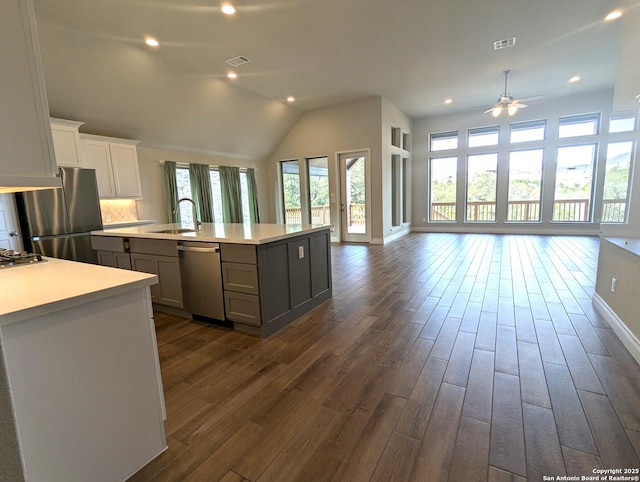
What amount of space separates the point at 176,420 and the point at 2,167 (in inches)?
56.9

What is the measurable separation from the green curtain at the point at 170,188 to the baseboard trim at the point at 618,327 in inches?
271

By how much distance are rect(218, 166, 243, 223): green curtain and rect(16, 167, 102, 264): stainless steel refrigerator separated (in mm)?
3150

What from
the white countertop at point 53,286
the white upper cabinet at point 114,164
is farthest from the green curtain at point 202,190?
the white countertop at point 53,286

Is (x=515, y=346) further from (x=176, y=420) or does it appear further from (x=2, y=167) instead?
(x=2, y=167)

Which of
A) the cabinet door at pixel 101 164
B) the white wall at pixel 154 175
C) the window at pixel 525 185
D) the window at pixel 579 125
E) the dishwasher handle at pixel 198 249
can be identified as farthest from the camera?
the window at pixel 525 185

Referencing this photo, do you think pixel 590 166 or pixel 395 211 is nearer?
pixel 590 166

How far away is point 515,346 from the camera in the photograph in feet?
7.59

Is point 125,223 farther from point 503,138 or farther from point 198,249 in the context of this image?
point 503,138

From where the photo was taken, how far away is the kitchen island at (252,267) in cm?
259

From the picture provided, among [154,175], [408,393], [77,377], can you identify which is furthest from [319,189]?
[77,377]

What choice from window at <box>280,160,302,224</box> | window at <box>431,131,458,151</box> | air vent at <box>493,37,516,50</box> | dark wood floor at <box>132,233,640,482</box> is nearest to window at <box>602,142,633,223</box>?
dark wood floor at <box>132,233,640,482</box>

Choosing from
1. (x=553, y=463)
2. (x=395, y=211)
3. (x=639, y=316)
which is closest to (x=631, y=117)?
(x=639, y=316)

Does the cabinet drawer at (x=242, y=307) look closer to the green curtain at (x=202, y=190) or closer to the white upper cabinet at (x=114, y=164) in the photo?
the white upper cabinet at (x=114, y=164)

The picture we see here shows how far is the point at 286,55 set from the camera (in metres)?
4.68
